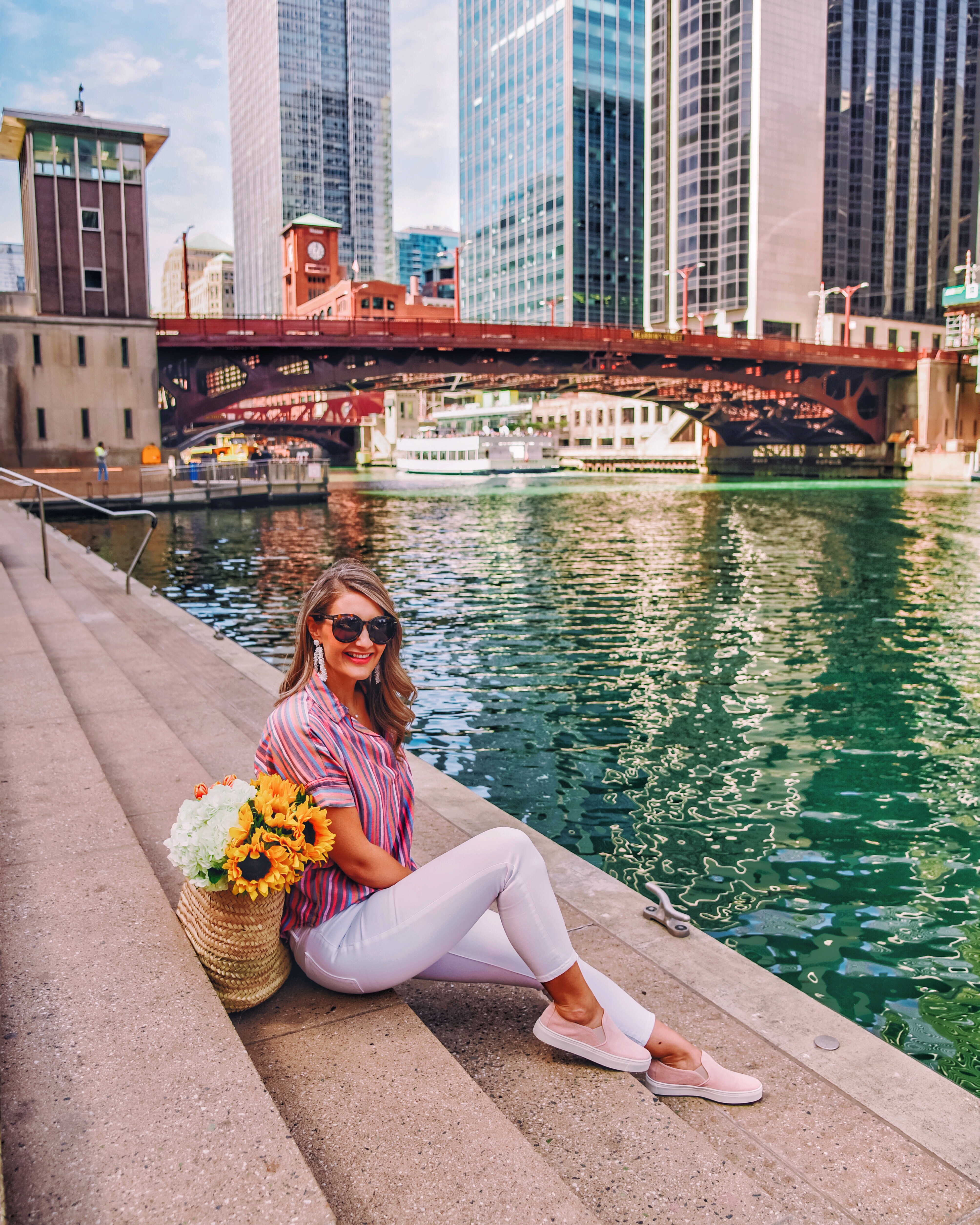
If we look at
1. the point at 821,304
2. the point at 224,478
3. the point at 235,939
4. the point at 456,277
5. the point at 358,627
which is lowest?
the point at 235,939

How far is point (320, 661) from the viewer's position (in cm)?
351

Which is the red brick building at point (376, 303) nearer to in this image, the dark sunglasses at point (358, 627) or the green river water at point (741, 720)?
the green river water at point (741, 720)

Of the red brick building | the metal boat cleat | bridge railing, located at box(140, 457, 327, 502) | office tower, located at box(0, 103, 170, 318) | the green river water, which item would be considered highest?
the red brick building

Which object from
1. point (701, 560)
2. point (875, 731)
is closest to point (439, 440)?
point (701, 560)

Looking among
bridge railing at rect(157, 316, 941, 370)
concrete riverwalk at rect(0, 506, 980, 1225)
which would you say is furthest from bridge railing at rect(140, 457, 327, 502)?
concrete riverwalk at rect(0, 506, 980, 1225)

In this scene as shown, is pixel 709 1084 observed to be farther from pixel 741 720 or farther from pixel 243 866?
pixel 741 720

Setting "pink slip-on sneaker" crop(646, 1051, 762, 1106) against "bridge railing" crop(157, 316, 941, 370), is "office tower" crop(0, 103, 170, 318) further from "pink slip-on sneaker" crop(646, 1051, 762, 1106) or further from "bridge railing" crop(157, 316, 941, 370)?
"pink slip-on sneaker" crop(646, 1051, 762, 1106)

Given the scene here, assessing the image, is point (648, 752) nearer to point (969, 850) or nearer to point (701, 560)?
point (969, 850)

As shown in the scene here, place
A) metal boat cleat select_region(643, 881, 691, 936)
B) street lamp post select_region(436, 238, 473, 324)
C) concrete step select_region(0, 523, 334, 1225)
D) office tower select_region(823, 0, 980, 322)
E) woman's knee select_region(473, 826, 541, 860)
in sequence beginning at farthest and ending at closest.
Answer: office tower select_region(823, 0, 980, 322)
street lamp post select_region(436, 238, 473, 324)
metal boat cleat select_region(643, 881, 691, 936)
woman's knee select_region(473, 826, 541, 860)
concrete step select_region(0, 523, 334, 1225)

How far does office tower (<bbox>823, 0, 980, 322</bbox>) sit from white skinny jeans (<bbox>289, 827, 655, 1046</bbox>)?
4215 inches

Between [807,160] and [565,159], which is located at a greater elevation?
[565,159]

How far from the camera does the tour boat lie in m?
87.1

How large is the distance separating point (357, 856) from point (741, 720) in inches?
284

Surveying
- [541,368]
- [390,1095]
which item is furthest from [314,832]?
[541,368]
